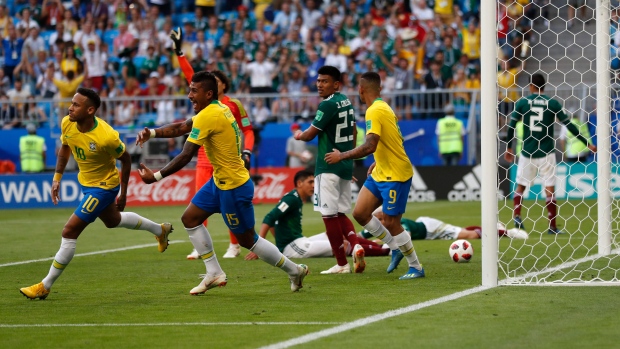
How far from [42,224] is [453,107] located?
10.4 meters

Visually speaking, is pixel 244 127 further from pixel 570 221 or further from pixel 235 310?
pixel 570 221

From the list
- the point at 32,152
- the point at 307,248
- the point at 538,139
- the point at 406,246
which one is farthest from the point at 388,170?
the point at 32,152

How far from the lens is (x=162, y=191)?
81.3 feet

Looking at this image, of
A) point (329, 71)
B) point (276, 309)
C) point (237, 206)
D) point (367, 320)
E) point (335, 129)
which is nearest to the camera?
point (367, 320)

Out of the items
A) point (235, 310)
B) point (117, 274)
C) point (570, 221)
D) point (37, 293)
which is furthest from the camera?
point (570, 221)

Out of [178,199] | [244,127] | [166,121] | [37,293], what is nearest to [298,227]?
[244,127]

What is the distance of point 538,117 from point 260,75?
12888 mm

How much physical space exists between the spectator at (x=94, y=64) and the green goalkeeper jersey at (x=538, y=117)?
52.2ft

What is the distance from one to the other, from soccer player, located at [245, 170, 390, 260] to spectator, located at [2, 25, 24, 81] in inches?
774

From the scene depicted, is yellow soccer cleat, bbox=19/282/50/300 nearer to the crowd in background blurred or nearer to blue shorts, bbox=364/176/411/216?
blue shorts, bbox=364/176/411/216

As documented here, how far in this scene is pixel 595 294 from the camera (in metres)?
8.78

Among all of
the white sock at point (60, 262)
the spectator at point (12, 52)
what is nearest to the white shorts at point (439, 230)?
the white sock at point (60, 262)

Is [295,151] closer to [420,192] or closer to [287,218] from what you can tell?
[420,192]

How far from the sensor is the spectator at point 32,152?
2603 centimetres
